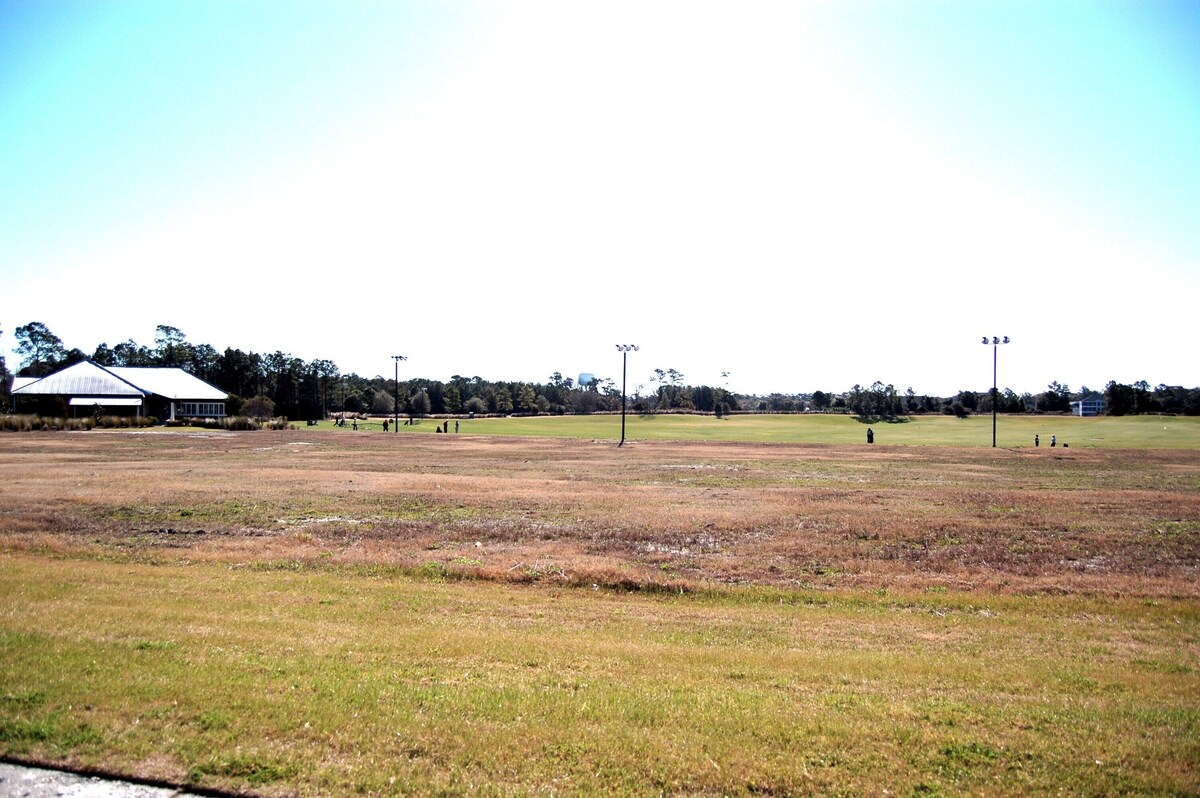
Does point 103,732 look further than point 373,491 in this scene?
No

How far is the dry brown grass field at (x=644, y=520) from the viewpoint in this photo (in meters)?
16.1

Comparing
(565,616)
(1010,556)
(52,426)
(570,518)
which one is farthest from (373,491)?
(52,426)

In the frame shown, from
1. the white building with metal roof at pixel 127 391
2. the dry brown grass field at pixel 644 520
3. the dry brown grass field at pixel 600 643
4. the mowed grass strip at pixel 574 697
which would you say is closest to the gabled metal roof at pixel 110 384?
the white building with metal roof at pixel 127 391

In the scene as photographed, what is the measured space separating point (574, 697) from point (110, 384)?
110 meters

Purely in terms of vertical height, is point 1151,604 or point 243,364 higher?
point 243,364

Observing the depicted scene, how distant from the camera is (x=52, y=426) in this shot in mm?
74000

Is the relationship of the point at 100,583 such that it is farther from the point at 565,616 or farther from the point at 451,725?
the point at 451,725

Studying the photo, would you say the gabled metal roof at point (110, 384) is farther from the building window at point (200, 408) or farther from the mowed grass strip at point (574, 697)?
the mowed grass strip at point (574, 697)

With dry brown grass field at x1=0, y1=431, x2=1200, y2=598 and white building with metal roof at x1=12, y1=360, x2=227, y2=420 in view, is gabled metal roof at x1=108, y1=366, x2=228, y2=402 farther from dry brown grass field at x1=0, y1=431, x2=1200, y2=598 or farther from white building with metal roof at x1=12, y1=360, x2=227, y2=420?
dry brown grass field at x1=0, y1=431, x2=1200, y2=598

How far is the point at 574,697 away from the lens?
6.86m

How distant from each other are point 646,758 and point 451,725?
1646 mm

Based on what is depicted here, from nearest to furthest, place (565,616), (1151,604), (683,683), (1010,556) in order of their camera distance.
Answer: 1. (683,683)
2. (565,616)
3. (1151,604)
4. (1010,556)

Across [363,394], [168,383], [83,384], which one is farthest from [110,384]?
[363,394]

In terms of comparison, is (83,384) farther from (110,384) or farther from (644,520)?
(644,520)
